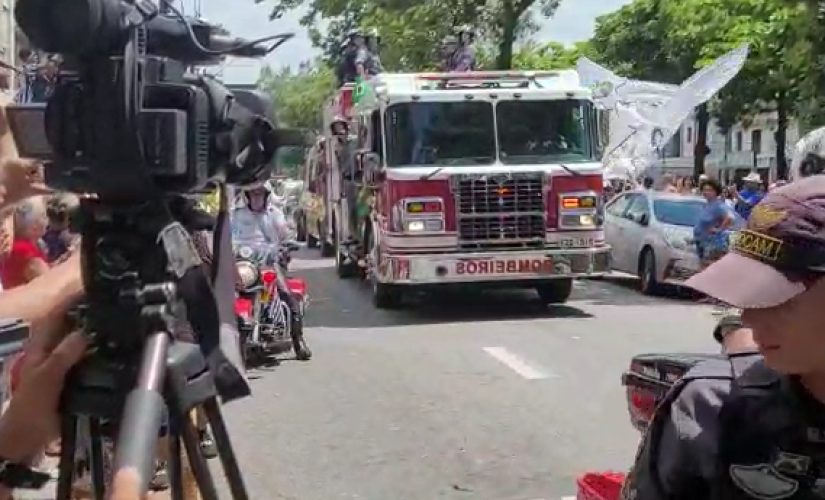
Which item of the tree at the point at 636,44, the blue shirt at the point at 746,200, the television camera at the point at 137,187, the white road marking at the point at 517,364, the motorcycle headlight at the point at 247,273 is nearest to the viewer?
the television camera at the point at 137,187

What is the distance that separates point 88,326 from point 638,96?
23281 millimetres

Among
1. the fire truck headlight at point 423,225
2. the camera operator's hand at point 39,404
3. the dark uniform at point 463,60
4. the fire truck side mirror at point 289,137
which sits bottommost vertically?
the fire truck headlight at point 423,225

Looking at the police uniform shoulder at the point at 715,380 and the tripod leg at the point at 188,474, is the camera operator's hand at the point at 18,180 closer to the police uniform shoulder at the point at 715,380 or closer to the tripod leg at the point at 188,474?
the tripod leg at the point at 188,474

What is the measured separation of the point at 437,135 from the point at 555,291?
2.40 meters

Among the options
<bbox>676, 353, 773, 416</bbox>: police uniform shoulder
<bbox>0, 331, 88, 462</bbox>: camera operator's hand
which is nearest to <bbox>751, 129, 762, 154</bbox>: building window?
<bbox>676, 353, 773, 416</bbox>: police uniform shoulder

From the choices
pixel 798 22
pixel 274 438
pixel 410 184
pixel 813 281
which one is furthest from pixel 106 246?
pixel 798 22

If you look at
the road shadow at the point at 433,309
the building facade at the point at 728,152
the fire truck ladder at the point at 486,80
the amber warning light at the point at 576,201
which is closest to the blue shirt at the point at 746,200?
the road shadow at the point at 433,309

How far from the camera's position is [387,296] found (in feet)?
47.6

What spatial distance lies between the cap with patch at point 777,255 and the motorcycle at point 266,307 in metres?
7.49

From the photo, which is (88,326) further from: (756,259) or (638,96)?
(638,96)

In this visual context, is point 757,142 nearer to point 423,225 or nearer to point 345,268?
point 345,268

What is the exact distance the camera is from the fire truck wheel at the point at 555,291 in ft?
46.7

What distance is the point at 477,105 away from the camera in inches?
536

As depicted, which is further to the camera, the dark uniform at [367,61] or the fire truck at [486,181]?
the dark uniform at [367,61]
